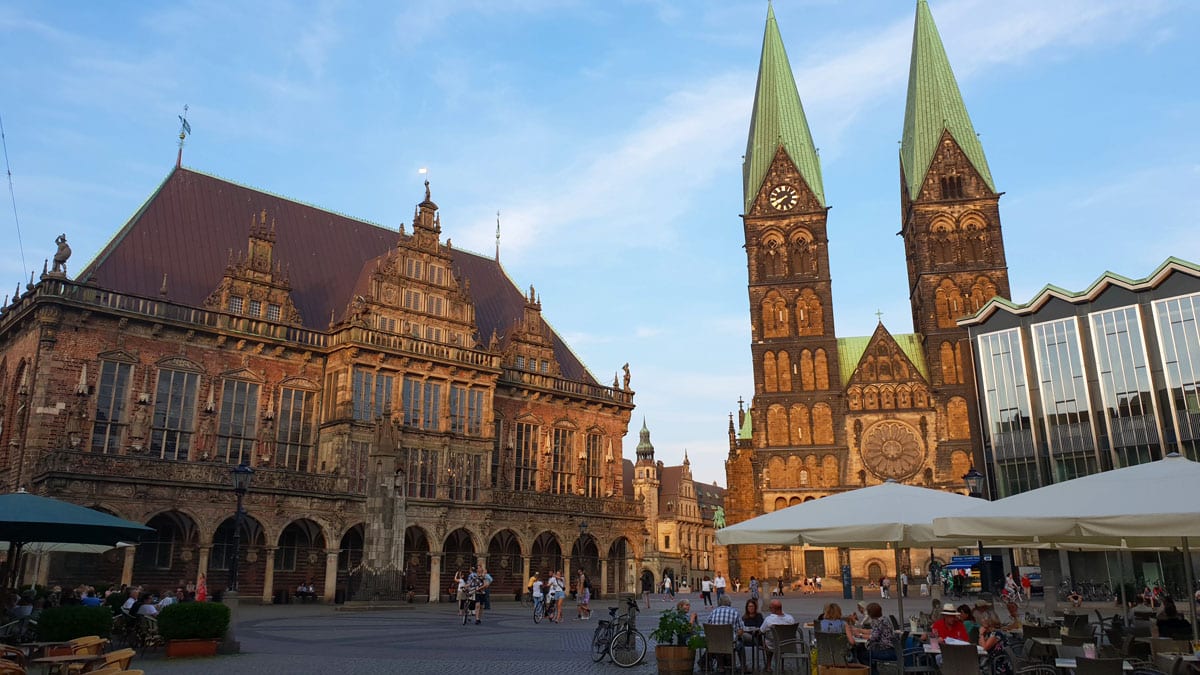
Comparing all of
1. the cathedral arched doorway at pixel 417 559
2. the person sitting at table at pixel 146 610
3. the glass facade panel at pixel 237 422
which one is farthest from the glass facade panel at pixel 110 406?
the person sitting at table at pixel 146 610

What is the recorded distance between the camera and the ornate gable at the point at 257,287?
35344 mm

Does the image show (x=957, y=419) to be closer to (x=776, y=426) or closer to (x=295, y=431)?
(x=776, y=426)

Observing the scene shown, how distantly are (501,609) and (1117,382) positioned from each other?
3369 cm

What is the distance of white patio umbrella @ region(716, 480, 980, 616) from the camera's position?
40.2 feet

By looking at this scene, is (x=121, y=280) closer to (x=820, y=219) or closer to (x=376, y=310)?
(x=376, y=310)

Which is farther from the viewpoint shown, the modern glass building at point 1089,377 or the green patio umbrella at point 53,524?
the modern glass building at point 1089,377

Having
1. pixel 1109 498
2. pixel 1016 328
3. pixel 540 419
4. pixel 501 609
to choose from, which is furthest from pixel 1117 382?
pixel 1109 498

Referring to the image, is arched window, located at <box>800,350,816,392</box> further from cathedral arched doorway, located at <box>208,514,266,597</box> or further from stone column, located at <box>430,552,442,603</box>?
cathedral arched doorway, located at <box>208,514,266,597</box>

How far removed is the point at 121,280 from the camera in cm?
3378

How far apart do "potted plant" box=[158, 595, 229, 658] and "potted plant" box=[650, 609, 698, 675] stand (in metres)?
7.95

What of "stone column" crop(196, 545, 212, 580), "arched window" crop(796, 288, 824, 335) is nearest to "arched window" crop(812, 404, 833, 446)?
"arched window" crop(796, 288, 824, 335)

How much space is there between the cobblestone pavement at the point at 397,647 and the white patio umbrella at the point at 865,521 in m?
2.89

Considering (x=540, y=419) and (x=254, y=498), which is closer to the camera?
(x=254, y=498)

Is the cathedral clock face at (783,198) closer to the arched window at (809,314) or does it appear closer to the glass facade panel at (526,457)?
the arched window at (809,314)
